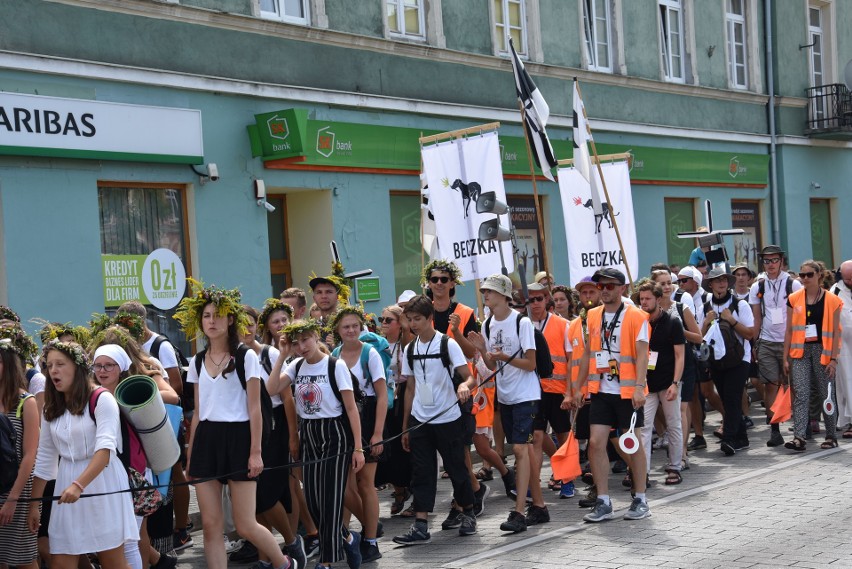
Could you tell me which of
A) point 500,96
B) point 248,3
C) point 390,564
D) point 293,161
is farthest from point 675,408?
point 500,96

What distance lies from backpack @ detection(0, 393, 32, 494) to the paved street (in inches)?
81.2

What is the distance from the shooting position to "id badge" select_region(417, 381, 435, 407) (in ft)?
29.1

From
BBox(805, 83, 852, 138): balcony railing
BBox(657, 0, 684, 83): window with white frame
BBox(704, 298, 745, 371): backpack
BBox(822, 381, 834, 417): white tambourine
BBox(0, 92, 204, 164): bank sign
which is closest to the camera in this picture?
BBox(822, 381, 834, 417): white tambourine

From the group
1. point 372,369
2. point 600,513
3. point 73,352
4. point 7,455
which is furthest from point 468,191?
point 7,455

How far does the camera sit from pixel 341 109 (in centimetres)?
1731

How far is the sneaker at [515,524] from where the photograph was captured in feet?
29.4

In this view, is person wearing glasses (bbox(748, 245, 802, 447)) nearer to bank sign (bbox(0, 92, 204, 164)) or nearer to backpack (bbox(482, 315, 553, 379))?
backpack (bbox(482, 315, 553, 379))

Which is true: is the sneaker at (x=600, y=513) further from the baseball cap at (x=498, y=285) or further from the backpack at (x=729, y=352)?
the backpack at (x=729, y=352)

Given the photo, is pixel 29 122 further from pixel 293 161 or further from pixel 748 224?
pixel 748 224

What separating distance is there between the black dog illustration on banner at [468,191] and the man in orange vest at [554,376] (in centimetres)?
292

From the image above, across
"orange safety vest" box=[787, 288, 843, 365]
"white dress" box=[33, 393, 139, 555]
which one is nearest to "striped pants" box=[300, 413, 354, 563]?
"white dress" box=[33, 393, 139, 555]

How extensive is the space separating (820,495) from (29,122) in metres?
8.78

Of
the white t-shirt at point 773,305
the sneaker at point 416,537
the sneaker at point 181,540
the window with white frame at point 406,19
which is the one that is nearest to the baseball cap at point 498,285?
the sneaker at point 416,537

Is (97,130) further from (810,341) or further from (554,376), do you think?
(810,341)
